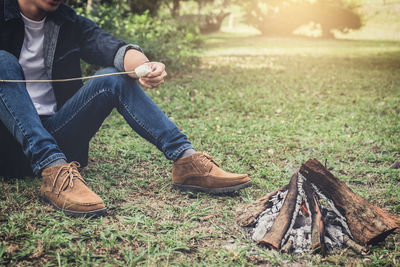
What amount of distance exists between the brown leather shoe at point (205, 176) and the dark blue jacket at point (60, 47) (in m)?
0.76

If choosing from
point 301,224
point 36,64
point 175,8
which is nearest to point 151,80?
point 36,64

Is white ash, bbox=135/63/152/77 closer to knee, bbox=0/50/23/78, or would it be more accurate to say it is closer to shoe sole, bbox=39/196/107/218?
knee, bbox=0/50/23/78

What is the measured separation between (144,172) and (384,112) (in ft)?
11.4

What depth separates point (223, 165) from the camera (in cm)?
309

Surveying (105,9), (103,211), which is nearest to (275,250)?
(103,211)

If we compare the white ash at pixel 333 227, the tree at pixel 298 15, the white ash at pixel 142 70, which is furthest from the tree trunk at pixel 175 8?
the white ash at pixel 333 227

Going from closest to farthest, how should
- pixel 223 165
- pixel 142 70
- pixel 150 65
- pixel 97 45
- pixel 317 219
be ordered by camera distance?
pixel 317 219 < pixel 142 70 < pixel 150 65 < pixel 97 45 < pixel 223 165

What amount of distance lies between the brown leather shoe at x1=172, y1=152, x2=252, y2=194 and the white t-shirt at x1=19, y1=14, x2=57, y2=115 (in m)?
0.97

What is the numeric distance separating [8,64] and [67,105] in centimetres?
41

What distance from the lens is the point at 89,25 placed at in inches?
100

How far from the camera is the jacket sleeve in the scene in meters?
2.46

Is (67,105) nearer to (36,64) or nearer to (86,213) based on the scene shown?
(36,64)

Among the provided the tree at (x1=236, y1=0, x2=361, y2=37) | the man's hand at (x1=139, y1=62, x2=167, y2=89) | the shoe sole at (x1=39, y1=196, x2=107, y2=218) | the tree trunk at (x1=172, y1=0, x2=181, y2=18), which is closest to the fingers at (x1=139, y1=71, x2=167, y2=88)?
the man's hand at (x1=139, y1=62, x2=167, y2=89)

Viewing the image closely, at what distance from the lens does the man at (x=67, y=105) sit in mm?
2043
